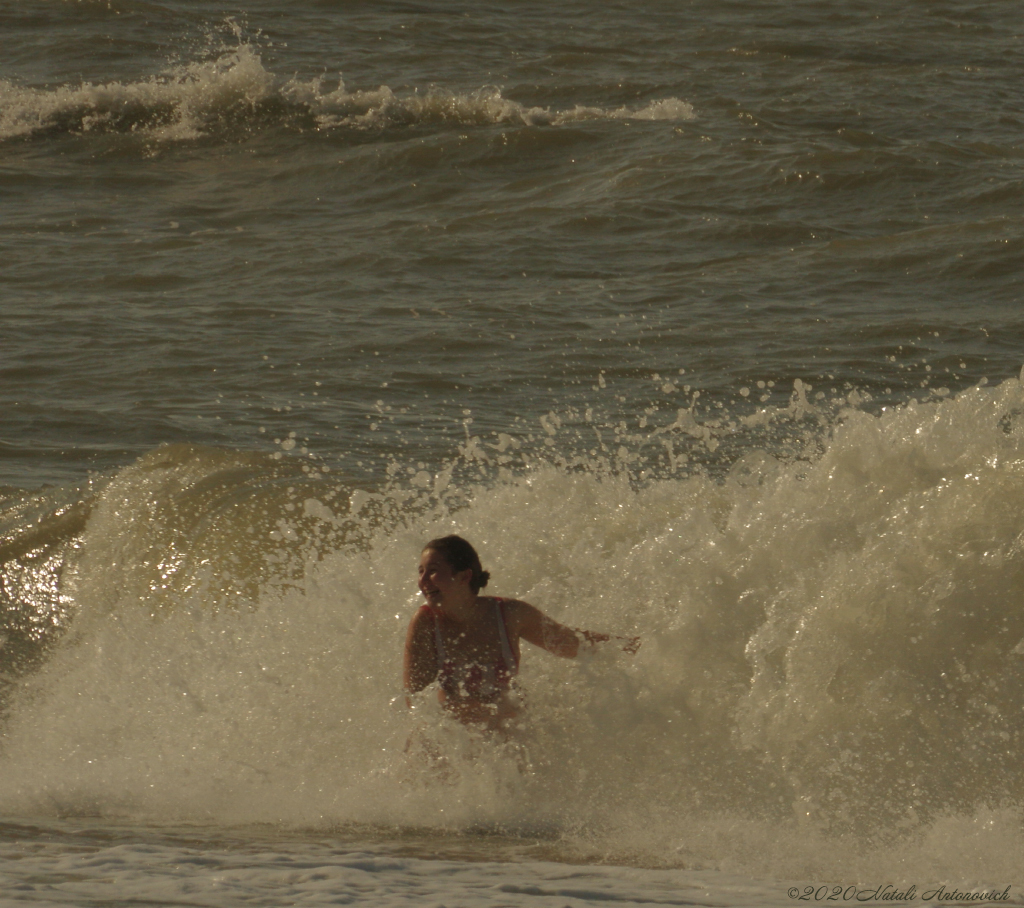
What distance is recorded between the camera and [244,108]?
1692cm

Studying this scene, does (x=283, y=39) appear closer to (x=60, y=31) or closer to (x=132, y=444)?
(x=60, y=31)

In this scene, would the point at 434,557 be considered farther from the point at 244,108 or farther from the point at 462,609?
the point at 244,108

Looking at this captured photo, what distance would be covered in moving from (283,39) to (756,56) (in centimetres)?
635

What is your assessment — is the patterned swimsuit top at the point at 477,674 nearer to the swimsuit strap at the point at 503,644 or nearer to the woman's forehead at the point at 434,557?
the swimsuit strap at the point at 503,644

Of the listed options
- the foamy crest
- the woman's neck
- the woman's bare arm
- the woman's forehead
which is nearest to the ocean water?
the foamy crest

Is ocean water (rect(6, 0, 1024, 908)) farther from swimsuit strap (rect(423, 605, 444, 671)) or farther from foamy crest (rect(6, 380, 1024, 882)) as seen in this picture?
swimsuit strap (rect(423, 605, 444, 671))

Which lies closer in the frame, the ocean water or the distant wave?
the ocean water

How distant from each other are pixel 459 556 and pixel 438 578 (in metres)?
0.11

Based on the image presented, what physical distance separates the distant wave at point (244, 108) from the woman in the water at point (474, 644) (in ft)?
37.6

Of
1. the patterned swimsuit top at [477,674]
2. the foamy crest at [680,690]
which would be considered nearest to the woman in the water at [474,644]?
the patterned swimsuit top at [477,674]

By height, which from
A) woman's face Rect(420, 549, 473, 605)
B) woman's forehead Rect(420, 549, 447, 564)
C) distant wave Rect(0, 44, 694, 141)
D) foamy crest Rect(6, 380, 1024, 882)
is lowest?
foamy crest Rect(6, 380, 1024, 882)

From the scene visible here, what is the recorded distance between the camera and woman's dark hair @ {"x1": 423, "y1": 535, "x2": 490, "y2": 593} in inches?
195

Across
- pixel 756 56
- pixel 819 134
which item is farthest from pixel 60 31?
pixel 819 134

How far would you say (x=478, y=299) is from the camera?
36.2 feet
